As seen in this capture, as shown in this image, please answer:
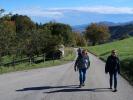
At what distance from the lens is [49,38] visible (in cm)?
6838

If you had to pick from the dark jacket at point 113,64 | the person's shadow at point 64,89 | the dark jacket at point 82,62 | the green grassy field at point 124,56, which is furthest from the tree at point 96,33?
the dark jacket at point 113,64

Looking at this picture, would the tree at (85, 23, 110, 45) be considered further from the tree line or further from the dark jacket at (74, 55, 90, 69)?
the dark jacket at (74, 55, 90, 69)

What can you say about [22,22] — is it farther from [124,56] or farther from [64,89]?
[64,89]

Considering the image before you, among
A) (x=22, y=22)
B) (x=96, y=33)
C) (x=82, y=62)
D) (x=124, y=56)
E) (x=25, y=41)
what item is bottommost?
(x=96, y=33)

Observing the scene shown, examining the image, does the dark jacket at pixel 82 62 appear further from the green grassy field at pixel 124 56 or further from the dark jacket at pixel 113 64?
the green grassy field at pixel 124 56

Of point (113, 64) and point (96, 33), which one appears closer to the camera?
point (113, 64)

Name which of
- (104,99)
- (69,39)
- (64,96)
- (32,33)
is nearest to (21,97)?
(64,96)

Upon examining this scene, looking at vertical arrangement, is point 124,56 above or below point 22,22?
A: below

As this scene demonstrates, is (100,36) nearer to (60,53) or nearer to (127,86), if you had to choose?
(60,53)

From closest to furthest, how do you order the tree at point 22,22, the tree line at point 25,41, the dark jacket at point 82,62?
the dark jacket at point 82,62 → the tree line at point 25,41 → the tree at point 22,22

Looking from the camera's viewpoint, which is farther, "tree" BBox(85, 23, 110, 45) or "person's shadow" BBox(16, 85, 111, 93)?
"tree" BBox(85, 23, 110, 45)

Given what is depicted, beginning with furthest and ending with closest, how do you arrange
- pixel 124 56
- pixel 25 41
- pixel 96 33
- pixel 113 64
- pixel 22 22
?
pixel 96 33 < pixel 22 22 < pixel 25 41 < pixel 124 56 < pixel 113 64

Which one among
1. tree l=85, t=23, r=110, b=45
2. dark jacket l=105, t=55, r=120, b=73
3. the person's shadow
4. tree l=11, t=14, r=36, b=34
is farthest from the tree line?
tree l=85, t=23, r=110, b=45

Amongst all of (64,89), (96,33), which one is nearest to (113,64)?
(64,89)
